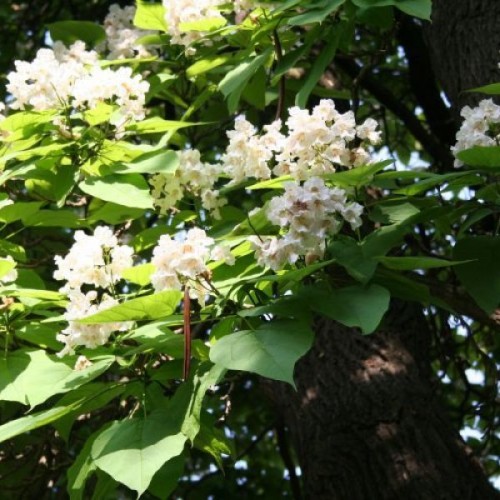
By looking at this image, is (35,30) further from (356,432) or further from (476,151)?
(476,151)

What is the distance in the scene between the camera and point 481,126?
1812 mm

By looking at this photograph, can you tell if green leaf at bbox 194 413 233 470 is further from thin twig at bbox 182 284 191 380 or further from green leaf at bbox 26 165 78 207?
green leaf at bbox 26 165 78 207

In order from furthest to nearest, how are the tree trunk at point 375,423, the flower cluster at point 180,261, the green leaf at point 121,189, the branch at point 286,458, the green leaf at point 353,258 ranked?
the branch at point 286,458
the tree trunk at point 375,423
the green leaf at point 121,189
the flower cluster at point 180,261
the green leaf at point 353,258

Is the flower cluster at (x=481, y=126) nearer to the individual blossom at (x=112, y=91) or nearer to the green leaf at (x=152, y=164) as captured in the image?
the green leaf at (x=152, y=164)

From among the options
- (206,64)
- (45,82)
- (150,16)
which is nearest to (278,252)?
(45,82)

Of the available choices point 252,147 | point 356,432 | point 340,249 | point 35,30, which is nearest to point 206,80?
point 252,147

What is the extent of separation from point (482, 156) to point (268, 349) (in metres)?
0.48

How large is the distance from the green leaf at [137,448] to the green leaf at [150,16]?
122cm

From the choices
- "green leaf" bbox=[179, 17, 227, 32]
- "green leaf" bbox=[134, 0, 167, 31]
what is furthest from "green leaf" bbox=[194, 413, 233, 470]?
"green leaf" bbox=[134, 0, 167, 31]

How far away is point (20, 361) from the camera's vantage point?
1.87 meters

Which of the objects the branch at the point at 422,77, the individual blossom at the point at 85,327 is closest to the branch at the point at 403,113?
the branch at the point at 422,77

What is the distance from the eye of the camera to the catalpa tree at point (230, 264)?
1.58 meters

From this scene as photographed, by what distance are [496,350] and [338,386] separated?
692 millimetres

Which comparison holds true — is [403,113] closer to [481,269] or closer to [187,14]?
[187,14]
